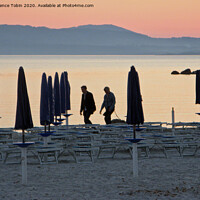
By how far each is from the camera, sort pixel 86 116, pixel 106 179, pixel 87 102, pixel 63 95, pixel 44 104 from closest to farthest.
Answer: pixel 106 179 → pixel 44 104 → pixel 63 95 → pixel 87 102 → pixel 86 116

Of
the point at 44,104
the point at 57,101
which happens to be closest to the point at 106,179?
the point at 44,104

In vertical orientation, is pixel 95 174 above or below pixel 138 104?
below

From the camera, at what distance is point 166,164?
528 inches

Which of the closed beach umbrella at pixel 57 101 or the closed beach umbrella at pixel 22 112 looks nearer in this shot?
the closed beach umbrella at pixel 22 112

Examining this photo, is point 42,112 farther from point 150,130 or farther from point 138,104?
point 150,130

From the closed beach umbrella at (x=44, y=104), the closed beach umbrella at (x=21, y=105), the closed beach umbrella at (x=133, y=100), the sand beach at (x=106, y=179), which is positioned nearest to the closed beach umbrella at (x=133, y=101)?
the closed beach umbrella at (x=133, y=100)

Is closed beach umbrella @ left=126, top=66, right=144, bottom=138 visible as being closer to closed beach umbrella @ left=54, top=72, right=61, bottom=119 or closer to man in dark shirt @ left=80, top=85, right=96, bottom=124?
closed beach umbrella @ left=54, top=72, right=61, bottom=119

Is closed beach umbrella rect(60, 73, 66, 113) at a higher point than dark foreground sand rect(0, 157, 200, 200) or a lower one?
higher

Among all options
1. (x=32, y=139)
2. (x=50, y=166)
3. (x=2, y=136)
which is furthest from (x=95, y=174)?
(x=2, y=136)

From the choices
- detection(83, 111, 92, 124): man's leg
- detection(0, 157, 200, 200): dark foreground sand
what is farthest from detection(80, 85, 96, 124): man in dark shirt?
detection(0, 157, 200, 200): dark foreground sand

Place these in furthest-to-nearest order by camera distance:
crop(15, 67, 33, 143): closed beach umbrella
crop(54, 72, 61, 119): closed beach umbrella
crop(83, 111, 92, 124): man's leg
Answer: crop(83, 111, 92, 124): man's leg, crop(54, 72, 61, 119): closed beach umbrella, crop(15, 67, 33, 143): closed beach umbrella

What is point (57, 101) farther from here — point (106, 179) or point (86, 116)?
point (106, 179)

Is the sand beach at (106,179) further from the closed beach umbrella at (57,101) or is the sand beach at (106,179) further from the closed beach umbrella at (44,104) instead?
the closed beach umbrella at (57,101)

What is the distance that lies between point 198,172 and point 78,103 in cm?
2557
